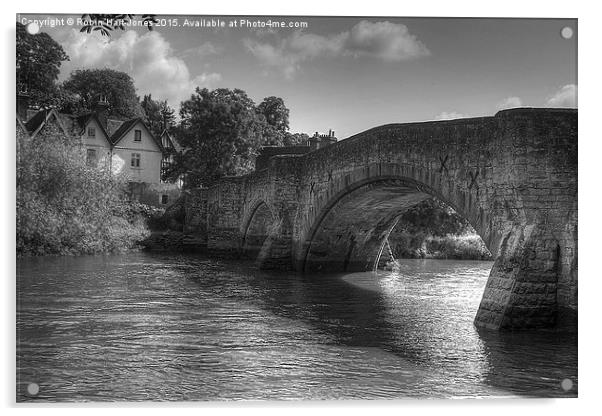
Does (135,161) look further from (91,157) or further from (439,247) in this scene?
(439,247)

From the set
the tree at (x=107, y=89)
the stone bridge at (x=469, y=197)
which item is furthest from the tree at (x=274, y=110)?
the stone bridge at (x=469, y=197)

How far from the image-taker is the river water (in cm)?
680

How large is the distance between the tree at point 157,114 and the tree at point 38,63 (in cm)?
140

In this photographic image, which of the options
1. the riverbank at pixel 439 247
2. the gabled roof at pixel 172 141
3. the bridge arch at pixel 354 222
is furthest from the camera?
the riverbank at pixel 439 247

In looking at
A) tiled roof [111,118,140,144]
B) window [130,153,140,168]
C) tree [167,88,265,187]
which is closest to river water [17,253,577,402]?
window [130,153,140,168]

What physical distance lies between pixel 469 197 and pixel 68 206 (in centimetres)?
894

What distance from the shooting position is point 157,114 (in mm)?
11688

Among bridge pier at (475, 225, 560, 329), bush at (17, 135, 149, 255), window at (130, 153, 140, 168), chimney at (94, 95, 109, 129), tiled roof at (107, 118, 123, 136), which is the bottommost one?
bridge pier at (475, 225, 560, 329)

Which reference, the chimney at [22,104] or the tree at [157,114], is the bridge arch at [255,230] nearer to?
the tree at [157,114]

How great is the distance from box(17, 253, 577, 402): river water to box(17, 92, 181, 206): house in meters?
2.00

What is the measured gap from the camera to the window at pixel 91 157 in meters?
14.2

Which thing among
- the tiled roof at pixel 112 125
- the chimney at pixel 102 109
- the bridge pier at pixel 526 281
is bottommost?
the bridge pier at pixel 526 281

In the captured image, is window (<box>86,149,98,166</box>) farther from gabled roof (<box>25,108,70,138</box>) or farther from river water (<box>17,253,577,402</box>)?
gabled roof (<box>25,108,70,138</box>)

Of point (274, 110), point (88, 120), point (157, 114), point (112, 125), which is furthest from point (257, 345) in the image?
point (88, 120)
